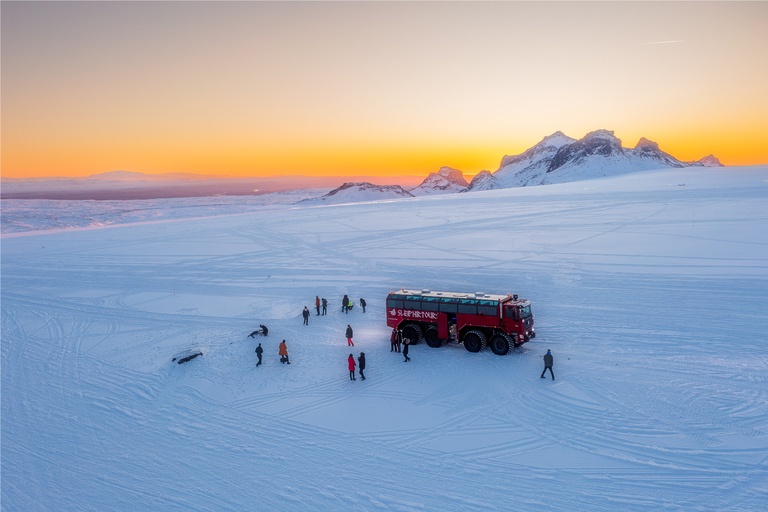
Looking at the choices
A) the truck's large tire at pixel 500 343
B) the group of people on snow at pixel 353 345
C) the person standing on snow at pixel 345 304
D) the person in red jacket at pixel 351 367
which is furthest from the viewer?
the person standing on snow at pixel 345 304

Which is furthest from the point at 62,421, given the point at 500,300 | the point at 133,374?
the point at 500,300

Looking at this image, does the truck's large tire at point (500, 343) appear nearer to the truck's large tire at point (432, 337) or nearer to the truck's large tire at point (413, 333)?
the truck's large tire at point (432, 337)

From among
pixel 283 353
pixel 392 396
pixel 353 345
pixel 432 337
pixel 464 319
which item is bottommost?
pixel 392 396

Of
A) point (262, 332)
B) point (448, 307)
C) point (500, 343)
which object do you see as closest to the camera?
point (500, 343)

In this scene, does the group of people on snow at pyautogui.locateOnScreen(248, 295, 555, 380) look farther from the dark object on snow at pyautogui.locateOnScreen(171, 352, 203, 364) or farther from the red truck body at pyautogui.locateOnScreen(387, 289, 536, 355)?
the dark object on snow at pyautogui.locateOnScreen(171, 352, 203, 364)

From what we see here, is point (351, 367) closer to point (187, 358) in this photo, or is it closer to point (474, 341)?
point (474, 341)

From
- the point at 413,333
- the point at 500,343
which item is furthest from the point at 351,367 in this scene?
the point at 500,343

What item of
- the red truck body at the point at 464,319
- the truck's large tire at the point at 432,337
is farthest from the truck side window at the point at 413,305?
the truck's large tire at the point at 432,337
